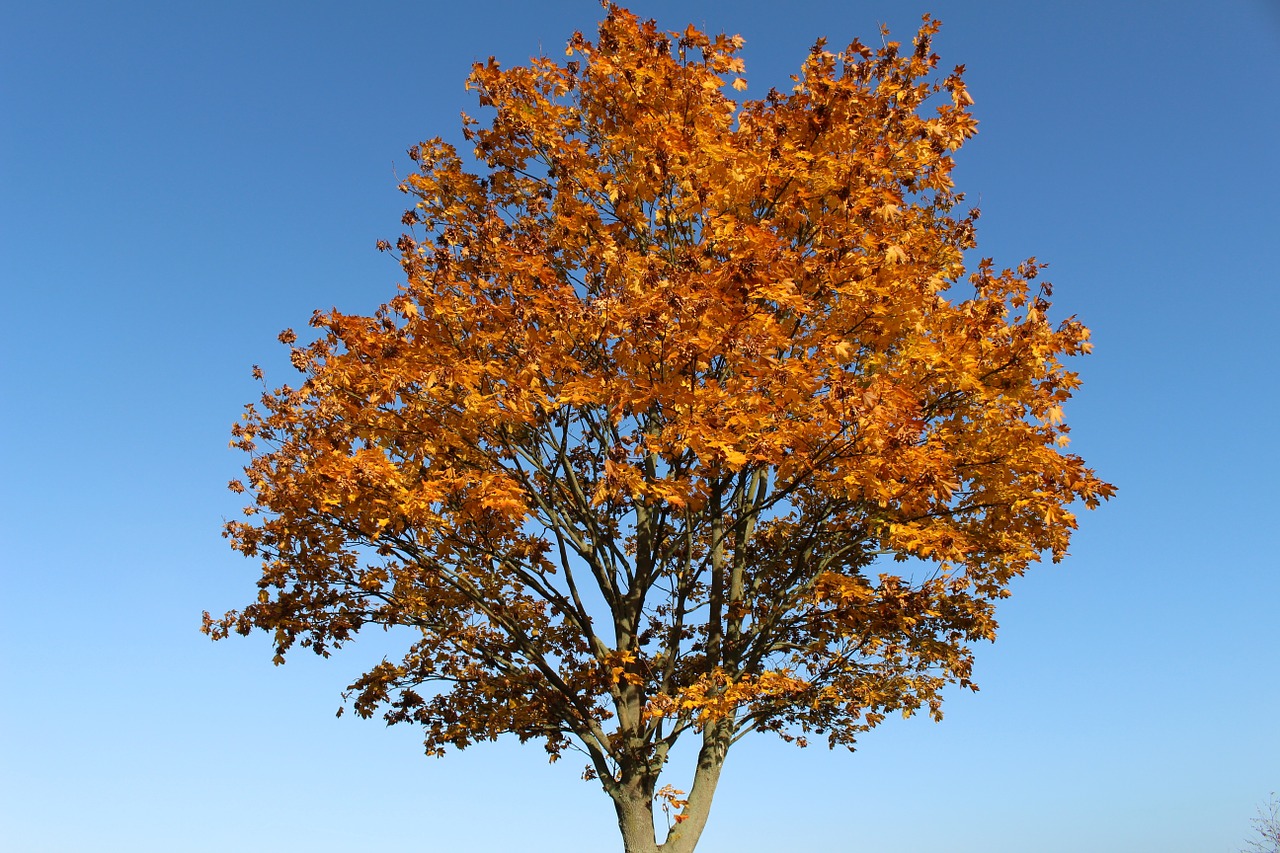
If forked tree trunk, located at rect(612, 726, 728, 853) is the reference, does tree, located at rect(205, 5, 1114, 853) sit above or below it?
above

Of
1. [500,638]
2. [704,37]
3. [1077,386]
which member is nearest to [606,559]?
[500,638]

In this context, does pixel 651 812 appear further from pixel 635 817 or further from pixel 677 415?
pixel 677 415

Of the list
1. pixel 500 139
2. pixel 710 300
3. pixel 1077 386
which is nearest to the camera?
pixel 710 300

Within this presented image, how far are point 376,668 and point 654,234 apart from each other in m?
5.95

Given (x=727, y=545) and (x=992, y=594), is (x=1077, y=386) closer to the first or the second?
(x=992, y=594)

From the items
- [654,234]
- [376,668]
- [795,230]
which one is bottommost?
[376,668]

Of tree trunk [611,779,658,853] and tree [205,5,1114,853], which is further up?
tree [205,5,1114,853]

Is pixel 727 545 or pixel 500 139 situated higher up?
pixel 500 139

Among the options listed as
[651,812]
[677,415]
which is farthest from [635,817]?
[677,415]

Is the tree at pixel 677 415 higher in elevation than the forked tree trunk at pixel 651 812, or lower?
higher

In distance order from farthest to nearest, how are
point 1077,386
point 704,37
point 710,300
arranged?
point 704,37
point 1077,386
point 710,300

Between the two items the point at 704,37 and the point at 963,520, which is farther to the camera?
the point at 704,37

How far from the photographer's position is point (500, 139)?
10.4 meters

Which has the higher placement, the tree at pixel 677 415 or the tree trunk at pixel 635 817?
the tree at pixel 677 415
